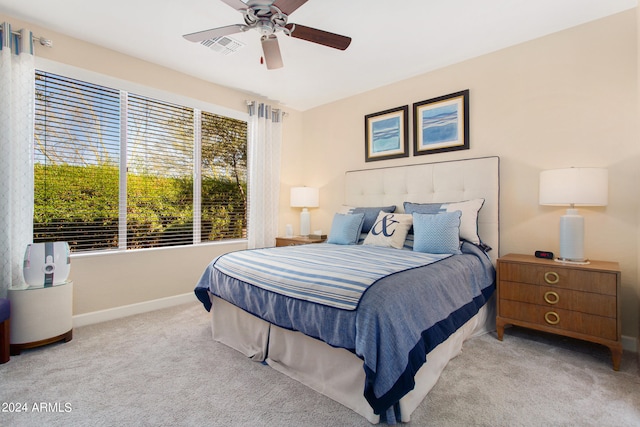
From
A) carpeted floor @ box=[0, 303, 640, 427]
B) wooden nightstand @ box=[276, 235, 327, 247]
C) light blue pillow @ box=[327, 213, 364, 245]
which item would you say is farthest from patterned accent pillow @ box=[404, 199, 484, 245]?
wooden nightstand @ box=[276, 235, 327, 247]

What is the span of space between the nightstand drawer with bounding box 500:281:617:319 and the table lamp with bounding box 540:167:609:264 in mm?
290

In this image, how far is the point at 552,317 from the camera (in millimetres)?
2262

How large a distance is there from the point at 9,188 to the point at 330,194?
328 centimetres

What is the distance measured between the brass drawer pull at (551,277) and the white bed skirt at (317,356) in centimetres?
56

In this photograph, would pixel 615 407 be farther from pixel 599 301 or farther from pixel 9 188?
pixel 9 188

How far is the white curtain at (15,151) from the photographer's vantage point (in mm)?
2412

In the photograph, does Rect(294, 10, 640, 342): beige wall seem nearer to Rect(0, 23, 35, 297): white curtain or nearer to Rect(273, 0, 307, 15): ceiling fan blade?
Rect(273, 0, 307, 15): ceiling fan blade

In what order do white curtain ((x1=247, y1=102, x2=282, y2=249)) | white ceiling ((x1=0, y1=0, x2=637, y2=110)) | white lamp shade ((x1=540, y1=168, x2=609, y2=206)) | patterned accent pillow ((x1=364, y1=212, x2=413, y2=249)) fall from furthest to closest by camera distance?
white curtain ((x1=247, y1=102, x2=282, y2=249)) → patterned accent pillow ((x1=364, y1=212, x2=413, y2=249)) → white ceiling ((x1=0, y1=0, x2=637, y2=110)) → white lamp shade ((x1=540, y1=168, x2=609, y2=206))

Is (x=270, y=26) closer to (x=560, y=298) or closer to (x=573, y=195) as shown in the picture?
(x=573, y=195)

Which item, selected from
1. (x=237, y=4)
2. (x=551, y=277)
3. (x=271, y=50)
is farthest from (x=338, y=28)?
(x=551, y=277)

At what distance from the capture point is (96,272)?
115 inches

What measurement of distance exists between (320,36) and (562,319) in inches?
105

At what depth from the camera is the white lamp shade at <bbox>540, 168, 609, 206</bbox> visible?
7.25ft

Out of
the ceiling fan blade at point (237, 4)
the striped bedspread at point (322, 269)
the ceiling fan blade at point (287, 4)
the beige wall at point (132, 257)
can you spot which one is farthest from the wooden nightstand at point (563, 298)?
the beige wall at point (132, 257)
